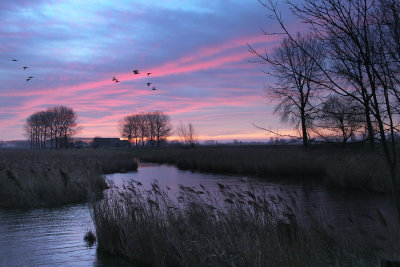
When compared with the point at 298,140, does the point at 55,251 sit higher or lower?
lower

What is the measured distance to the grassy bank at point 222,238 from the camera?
437 cm

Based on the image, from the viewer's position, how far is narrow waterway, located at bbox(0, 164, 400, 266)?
6404 millimetres

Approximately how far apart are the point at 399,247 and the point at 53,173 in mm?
13692

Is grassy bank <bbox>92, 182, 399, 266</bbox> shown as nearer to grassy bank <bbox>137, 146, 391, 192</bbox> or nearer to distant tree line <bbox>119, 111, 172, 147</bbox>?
grassy bank <bbox>137, 146, 391, 192</bbox>

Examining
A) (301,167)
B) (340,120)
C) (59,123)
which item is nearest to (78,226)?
(340,120)

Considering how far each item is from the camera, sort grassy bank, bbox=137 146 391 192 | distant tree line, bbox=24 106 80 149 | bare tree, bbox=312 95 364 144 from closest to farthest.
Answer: bare tree, bbox=312 95 364 144 < grassy bank, bbox=137 146 391 192 < distant tree line, bbox=24 106 80 149

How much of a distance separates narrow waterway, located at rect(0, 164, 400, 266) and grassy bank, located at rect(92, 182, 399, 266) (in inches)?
12.0

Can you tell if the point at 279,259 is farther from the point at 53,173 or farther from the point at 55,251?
the point at 53,173

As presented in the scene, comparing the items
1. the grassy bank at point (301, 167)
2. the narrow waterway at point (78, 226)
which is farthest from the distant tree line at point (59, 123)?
the narrow waterway at point (78, 226)

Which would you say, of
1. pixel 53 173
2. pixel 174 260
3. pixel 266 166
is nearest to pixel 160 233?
pixel 174 260

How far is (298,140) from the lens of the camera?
4020 mm

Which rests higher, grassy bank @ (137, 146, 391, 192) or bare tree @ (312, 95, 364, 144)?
bare tree @ (312, 95, 364, 144)

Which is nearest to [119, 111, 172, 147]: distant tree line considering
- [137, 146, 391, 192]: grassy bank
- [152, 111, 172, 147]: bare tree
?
[152, 111, 172, 147]: bare tree

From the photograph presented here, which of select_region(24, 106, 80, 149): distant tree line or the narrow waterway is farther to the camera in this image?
select_region(24, 106, 80, 149): distant tree line
